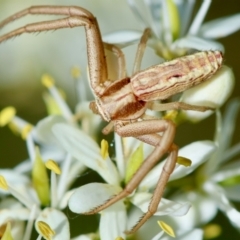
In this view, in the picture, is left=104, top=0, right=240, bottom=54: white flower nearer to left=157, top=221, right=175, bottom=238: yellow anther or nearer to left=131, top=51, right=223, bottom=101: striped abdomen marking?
left=131, top=51, right=223, bottom=101: striped abdomen marking

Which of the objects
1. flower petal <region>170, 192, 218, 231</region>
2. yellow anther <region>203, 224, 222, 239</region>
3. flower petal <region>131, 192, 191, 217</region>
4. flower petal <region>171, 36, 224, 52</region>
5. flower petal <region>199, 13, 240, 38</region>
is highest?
flower petal <region>171, 36, 224, 52</region>

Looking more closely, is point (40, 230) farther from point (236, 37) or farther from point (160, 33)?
point (236, 37)

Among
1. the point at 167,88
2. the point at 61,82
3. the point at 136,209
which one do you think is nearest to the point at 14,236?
the point at 136,209

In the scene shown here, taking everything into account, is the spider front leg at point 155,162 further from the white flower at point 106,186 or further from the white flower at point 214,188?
the white flower at point 214,188

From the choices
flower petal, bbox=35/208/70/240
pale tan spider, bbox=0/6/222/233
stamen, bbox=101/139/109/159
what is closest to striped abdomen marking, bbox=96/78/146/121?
pale tan spider, bbox=0/6/222/233

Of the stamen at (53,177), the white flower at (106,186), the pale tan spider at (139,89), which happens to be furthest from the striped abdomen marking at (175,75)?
the stamen at (53,177)
